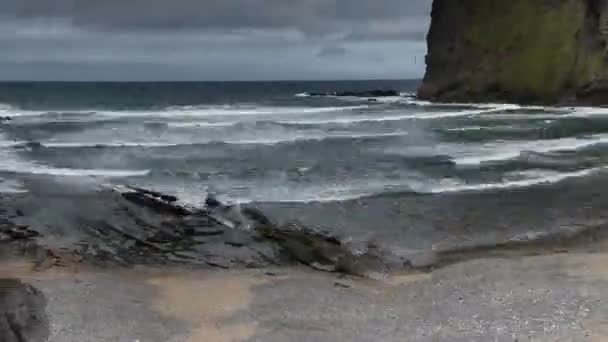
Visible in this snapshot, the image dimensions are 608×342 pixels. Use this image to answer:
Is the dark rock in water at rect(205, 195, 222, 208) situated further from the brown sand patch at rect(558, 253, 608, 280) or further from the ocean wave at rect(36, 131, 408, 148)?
the ocean wave at rect(36, 131, 408, 148)

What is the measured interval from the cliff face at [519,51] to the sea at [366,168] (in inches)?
389

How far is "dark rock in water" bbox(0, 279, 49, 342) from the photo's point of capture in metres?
8.70

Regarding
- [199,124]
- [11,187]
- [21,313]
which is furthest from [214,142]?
[21,313]

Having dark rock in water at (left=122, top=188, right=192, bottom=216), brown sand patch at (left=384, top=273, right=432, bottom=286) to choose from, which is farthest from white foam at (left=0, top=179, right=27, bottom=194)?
brown sand patch at (left=384, top=273, right=432, bottom=286)

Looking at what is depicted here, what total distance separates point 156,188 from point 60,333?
11072 mm

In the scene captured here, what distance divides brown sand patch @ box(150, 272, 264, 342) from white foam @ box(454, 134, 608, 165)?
48.0 feet

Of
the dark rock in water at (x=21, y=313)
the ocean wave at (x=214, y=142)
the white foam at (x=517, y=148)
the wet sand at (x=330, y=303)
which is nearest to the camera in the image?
the dark rock in water at (x=21, y=313)

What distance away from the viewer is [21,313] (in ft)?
31.3

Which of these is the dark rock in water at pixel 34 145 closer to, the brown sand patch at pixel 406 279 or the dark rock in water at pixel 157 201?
the dark rock in water at pixel 157 201

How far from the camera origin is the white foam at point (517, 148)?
2561 centimetres

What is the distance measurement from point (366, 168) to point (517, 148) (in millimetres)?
8355

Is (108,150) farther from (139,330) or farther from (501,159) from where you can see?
(139,330)

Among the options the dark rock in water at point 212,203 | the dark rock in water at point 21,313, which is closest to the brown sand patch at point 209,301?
the dark rock in water at point 21,313

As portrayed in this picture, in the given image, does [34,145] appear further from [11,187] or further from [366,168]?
[366,168]
